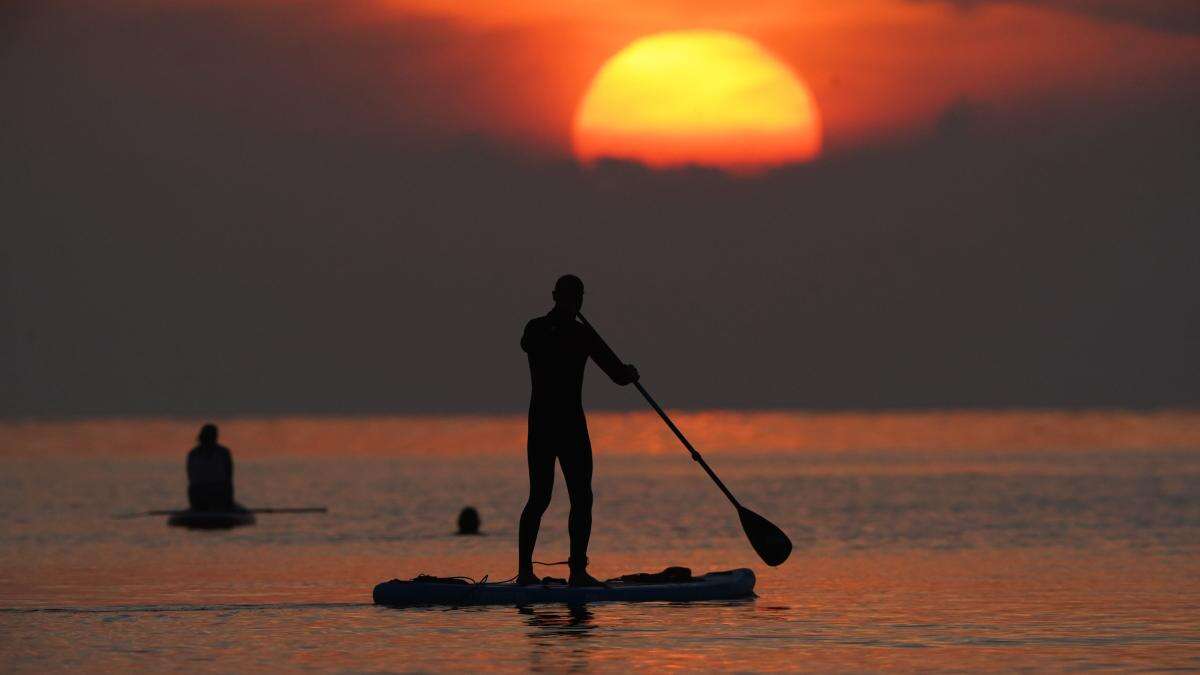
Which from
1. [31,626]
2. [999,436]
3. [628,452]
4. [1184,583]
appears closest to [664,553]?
[1184,583]

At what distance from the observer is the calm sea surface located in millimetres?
15414

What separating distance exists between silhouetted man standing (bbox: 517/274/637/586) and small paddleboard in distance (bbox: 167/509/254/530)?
16.2 metres

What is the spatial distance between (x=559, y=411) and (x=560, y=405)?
56 mm

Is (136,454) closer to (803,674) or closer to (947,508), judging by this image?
(947,508)

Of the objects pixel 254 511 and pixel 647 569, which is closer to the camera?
pixel 647 569

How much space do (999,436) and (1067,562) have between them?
101 m

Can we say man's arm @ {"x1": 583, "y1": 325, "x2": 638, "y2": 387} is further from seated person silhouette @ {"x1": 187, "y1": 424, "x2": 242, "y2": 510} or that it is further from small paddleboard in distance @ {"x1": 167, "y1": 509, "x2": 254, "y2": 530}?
small paddleboard in distance @ {"x1": 167, "y1": 509, "x2": 254, "y2": 530}

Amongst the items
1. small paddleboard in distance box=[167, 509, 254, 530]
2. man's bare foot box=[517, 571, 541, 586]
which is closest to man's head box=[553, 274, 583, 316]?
man's bare foot box=[517, 571, 541, 586]

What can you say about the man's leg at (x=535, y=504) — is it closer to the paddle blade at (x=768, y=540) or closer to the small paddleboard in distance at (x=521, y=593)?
the small paddleboard in distance at (x=521, y=593)

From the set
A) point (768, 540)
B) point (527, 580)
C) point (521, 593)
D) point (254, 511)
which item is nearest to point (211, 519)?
point (254, 511)

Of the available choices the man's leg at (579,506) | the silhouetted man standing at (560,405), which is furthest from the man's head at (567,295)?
the man's leg at (579,506)

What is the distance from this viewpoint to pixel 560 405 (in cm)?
1947

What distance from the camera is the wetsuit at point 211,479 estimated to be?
34812mm

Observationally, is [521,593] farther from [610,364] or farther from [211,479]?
[211,479]
